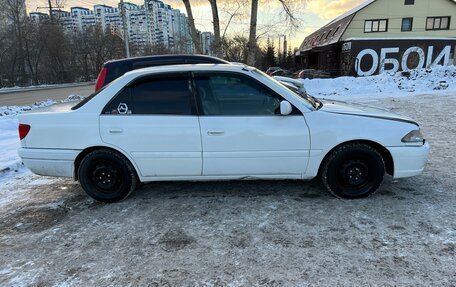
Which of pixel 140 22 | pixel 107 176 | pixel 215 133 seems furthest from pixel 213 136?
pixel 140 22

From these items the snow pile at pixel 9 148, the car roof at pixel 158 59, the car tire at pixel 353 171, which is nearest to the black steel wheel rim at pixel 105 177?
the snow pile at pixel 9 148

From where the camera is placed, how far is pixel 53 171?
418cm

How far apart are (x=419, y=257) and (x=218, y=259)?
1.72 meters

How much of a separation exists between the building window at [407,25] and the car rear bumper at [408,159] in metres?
39.2

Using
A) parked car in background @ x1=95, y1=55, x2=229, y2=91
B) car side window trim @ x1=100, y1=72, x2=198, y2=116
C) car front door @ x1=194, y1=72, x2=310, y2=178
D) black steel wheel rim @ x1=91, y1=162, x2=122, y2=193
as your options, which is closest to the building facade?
parked car in background @ x1=95, y1=55, x2=229, y2=91

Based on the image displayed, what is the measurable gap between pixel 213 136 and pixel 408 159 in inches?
90.2

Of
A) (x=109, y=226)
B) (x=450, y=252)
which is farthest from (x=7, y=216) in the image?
(x=450, y=252)

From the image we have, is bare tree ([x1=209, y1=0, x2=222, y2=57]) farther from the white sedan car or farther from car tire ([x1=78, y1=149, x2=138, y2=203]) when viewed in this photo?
car tire ([x1=78, y1=149, x2=138, y2=203])

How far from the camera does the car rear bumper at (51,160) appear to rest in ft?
13.5

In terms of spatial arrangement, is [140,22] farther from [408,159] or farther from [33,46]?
[408,159]

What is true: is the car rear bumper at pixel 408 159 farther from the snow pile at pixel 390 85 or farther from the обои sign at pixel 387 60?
the обои sign at pixel 387 60

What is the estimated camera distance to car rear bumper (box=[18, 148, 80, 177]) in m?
4.10

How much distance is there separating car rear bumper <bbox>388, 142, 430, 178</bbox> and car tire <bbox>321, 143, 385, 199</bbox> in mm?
163

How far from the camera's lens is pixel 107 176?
419 centimetres
